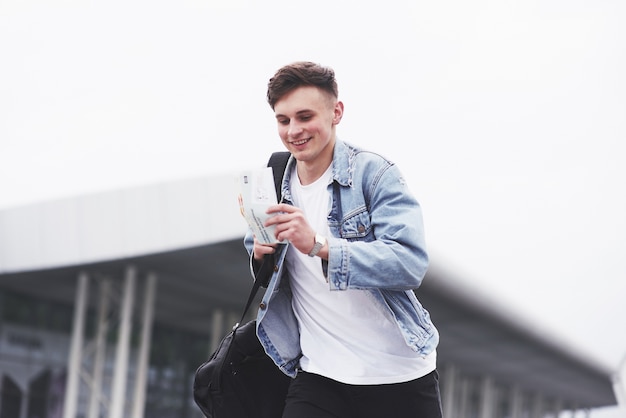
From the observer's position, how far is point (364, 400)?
101 inches

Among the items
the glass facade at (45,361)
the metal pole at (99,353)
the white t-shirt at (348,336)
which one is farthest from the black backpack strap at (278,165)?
the glass facade at (45,361)

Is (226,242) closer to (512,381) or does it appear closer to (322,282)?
(322,282)

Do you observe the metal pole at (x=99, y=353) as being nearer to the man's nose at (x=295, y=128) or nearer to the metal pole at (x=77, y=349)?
the metal pole at (x=77, y=349)

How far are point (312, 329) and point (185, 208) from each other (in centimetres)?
1161

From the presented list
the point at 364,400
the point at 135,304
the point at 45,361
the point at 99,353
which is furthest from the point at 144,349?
the point at 364,400

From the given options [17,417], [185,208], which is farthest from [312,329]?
[17,417]

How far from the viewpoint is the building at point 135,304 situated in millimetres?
14367

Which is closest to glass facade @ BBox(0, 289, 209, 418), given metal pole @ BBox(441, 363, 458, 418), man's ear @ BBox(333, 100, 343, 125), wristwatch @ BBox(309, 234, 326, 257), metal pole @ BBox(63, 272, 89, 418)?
metal pole @ BBox(63, 272, 89, 418)

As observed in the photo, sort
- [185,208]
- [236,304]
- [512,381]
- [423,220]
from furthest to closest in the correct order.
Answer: [512,381], [236,304], [185,208], [423,220]

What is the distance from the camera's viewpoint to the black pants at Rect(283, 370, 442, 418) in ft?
8.36

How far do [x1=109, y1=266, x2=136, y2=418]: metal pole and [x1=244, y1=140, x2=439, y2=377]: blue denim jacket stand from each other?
14.4 meters

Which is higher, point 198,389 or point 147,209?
point 147,209

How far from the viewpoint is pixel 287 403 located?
2639mm

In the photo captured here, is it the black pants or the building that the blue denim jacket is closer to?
the black pants
